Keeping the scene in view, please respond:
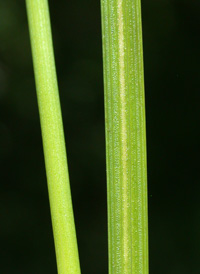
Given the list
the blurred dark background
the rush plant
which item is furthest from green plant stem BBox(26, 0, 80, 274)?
the blurred dark background

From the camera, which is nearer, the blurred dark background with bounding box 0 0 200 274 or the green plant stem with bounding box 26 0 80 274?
the green plant stem with bounding box 26 0 80 274

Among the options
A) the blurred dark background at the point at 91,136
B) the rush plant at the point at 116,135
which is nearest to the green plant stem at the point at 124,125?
the rush plant at the point at 116,135

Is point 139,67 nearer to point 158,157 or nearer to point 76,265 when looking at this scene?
point 76,265

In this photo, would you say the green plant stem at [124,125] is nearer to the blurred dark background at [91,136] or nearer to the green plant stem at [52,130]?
the green plant stem at [52,130]

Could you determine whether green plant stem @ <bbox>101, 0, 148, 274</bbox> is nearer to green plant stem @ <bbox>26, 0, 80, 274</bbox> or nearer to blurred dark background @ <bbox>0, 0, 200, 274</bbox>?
green plant stem @ <bbox>26, 0, 80, 274</bbox>

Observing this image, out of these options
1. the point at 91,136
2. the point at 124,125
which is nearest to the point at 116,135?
the point at 124,125

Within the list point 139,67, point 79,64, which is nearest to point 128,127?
point 139,67
